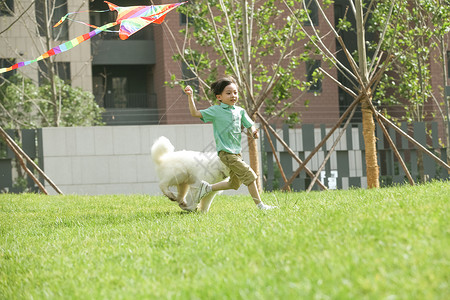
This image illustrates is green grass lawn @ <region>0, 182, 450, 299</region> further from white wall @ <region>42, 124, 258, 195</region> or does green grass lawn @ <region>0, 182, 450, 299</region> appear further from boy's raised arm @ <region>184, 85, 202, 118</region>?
white wall @ <region>42, 124, 258, 195</region>

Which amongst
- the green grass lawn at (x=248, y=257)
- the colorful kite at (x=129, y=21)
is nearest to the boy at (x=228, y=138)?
the green grass lawn at (x=248, y=257)

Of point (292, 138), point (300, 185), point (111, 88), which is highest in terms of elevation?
point (111, 88)

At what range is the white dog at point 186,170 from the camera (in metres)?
7.65

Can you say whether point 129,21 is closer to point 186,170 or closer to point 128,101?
Answer: point 186,170

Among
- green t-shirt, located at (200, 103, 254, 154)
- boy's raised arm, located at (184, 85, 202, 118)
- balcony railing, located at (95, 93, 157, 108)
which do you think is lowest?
green t-shirt, located at (200, 103, 254, 154)

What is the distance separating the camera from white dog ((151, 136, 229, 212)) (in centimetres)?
765

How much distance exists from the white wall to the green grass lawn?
7.84m

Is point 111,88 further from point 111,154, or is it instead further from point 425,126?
point 425,126

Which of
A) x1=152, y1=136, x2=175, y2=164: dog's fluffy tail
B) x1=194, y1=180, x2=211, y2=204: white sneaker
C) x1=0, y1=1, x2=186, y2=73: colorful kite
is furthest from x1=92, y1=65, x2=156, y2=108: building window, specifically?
x1=194, y1=180, x2=211, y2=204: white sneaker

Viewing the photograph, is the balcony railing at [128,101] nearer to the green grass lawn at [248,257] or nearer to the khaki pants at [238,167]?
the khaki pants at [238,167]

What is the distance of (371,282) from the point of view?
10.4 ft

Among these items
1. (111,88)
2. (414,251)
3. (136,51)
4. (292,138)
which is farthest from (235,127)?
(111,88)

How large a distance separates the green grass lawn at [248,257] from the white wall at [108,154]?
25.7ft

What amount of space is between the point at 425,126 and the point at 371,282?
447 inches
